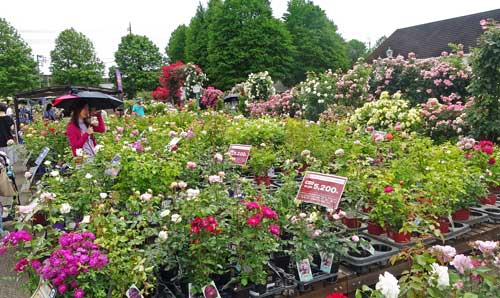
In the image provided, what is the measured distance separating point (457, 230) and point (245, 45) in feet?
87.4

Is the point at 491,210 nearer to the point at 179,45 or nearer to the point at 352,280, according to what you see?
the point at 352,280

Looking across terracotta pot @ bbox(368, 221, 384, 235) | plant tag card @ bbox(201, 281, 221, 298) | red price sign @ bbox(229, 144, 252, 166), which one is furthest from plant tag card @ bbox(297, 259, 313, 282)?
red price sign @ bbox(229, 144, 252, 166)

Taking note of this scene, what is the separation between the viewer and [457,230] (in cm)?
319

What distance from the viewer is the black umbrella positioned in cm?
495

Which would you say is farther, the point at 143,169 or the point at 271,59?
the point at 271,59

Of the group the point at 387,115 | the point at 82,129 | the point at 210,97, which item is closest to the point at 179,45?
the point at 210,97

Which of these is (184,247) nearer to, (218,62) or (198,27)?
(218,62)

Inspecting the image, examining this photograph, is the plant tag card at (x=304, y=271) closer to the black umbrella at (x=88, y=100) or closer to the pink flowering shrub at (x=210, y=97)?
the black umbrella at (x=88, y=100)

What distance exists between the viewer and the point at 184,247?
2.31 metres

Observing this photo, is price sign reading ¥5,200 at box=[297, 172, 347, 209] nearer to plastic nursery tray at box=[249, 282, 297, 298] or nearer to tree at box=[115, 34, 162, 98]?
plastic nursery tray at box=[249, 282, 297, 298]

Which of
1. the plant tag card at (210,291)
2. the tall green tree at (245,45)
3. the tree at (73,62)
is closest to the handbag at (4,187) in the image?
the plant tag card at (210,291)

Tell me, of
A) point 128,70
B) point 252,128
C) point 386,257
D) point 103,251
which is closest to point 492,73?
point 252,128

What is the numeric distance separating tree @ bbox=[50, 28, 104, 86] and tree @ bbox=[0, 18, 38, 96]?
17.1 feet

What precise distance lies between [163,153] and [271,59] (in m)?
25.1
